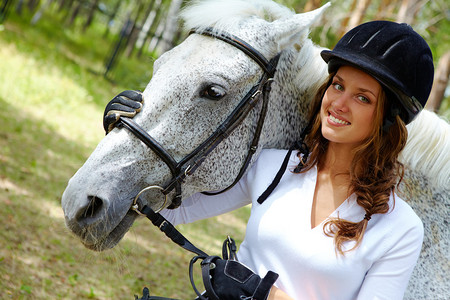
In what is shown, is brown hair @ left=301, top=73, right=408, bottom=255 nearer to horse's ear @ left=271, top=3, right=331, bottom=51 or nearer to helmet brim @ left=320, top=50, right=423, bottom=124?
helmet brim @ left=320, top=50, right=423, bottom=124

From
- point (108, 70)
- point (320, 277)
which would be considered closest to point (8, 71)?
point (108, 70)

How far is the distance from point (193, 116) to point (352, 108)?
2.39ft

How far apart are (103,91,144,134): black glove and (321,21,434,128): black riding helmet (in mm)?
942

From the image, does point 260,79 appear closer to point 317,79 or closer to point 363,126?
point 317,79

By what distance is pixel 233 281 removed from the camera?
73.7 inches

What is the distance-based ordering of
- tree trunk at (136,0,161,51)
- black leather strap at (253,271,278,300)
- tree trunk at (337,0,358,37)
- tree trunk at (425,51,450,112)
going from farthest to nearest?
1. tree trunk at (136,0,161,51)
2. tree trunk at (337,0,358,37)
3. tree trunk at (425,51,450,112)
4. black leather strap at (253,271,278,300)

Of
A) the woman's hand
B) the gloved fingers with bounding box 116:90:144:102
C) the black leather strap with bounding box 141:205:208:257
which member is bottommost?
the black leather strap with bounding box 141:205:208:257

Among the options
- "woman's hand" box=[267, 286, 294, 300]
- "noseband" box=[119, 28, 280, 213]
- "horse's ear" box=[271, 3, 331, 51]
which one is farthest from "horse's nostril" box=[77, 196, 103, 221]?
"horse's ear" box=[271, 3, 331, 51]

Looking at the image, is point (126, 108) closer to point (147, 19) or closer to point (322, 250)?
point (322, 250)

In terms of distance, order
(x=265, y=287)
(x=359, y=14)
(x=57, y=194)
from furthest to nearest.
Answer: (x=359, y=14) < (x=57, y=194) < (x=265, y=287)

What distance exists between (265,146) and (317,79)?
1.57 ft

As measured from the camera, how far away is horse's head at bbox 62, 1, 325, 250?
1884 millimetres

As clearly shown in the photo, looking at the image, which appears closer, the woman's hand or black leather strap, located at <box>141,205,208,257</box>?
the woman's hand

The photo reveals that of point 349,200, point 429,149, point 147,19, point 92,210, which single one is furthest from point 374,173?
point 147,19
